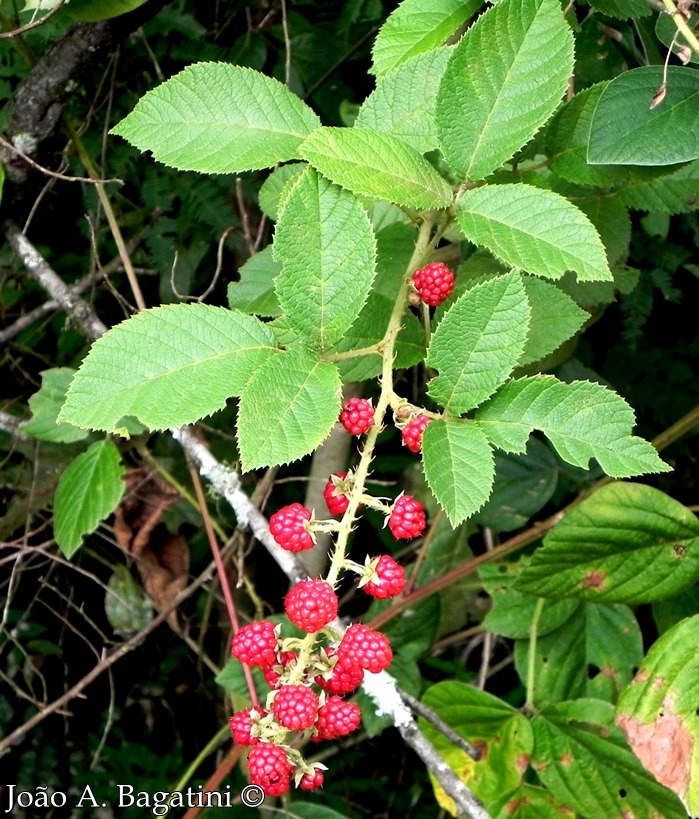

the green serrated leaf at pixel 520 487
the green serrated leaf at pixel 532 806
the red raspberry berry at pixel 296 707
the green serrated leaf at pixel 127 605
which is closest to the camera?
the red raspberry berry at pixel 296 707

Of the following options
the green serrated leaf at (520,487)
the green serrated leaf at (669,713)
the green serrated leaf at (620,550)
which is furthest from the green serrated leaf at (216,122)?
the green serrated leaf at (520,487)

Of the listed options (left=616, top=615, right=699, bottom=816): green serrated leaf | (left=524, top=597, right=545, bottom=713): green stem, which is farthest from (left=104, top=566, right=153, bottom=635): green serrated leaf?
(left=616, top=615, right=699, bottom=816): green serrated leaf

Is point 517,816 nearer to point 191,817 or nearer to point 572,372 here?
point 191,817

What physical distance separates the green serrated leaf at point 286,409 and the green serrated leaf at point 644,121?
0.34m

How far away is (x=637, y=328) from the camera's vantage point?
1.47 m

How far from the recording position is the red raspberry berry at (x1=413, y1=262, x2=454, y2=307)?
28.8 inches

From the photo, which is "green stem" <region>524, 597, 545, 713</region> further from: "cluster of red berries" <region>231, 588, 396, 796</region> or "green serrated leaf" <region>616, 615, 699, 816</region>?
"cluster of red berries" <region>231, 588, 396, 796</region>

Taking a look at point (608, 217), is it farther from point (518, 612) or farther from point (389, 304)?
point (518, 612)

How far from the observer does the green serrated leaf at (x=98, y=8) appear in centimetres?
103

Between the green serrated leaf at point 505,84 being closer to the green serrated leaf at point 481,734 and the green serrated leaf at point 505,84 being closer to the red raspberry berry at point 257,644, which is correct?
the red raspberry berry at point 257,644

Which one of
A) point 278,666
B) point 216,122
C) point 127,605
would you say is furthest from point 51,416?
point 278,666

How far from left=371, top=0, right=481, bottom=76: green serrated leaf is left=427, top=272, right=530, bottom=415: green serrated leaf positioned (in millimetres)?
273

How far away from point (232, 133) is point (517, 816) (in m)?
0.90

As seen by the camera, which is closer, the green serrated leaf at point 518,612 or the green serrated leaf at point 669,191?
the green serrated leaf at point 669,191
